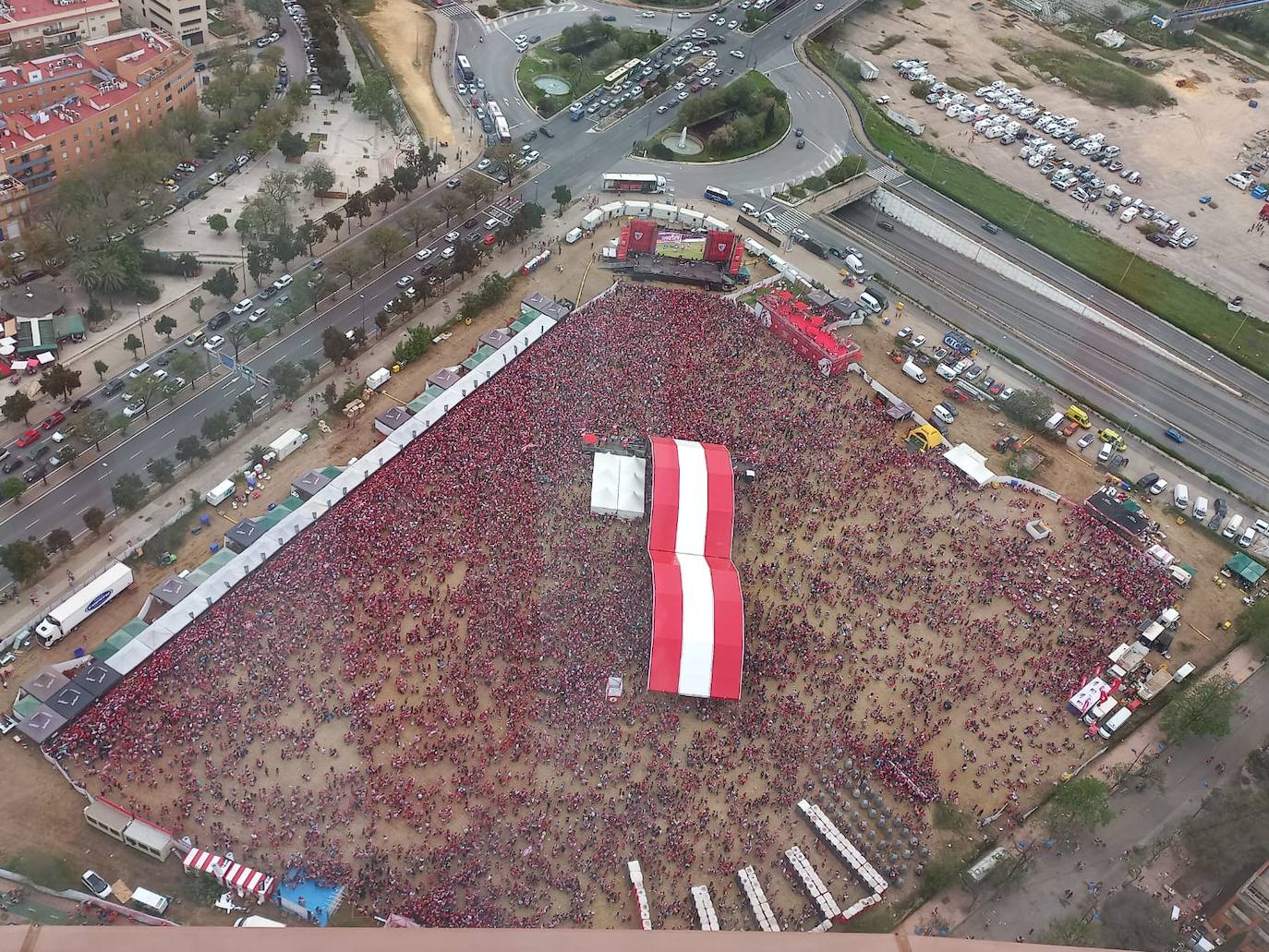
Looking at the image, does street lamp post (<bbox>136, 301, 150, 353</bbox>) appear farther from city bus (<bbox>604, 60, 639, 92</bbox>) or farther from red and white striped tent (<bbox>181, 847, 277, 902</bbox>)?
city bus (<bbox>604, 60, 639, 92</bbox>)

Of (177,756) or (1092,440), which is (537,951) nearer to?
(177,756)

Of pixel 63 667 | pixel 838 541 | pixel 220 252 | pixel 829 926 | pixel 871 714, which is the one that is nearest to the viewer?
pixel 829 926

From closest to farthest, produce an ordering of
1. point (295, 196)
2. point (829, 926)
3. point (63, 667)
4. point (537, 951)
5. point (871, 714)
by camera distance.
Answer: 1. point (537, 951)
2. point (829, 926)
3. point (63, 667)
4. point (871, 714)
5. point (295, 196)

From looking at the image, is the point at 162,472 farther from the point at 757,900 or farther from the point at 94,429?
the point at 757,900

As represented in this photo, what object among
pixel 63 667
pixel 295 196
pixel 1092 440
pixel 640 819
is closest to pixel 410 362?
pixel 295 196

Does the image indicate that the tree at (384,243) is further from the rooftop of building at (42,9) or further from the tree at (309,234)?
the rooftop of building at (42,9)

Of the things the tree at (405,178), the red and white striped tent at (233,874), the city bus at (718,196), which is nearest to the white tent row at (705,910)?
the red and white striped tent at (233,874)

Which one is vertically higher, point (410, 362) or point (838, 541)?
point (410, 362)
